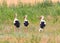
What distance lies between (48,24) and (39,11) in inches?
64.1

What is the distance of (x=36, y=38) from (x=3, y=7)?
637cm

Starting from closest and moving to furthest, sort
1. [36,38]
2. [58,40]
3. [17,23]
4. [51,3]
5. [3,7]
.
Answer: [36,38] → [58,40] → [17,23] → [3,7] → [51,3]

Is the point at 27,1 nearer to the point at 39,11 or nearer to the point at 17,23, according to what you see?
the point at 39,11

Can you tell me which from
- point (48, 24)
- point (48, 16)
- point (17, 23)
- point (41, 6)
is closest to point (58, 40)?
point (17, 23)

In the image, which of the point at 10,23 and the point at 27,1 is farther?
the point at 27,1

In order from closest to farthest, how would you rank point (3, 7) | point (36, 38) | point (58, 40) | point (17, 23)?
point (36, 38)
point (58, 40)
point (17, 23)
point (3, 7)

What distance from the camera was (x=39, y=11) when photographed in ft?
49.0

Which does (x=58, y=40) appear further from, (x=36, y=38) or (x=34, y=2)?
(x=34, y=2)

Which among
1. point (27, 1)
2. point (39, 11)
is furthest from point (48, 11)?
point (27, 1)

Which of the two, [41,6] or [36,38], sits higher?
[36,38]

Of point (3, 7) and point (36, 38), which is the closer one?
point (36, 38)

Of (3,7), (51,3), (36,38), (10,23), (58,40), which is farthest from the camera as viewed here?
(51,3)

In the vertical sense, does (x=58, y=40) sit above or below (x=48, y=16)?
above

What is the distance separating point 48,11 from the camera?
592 inches
